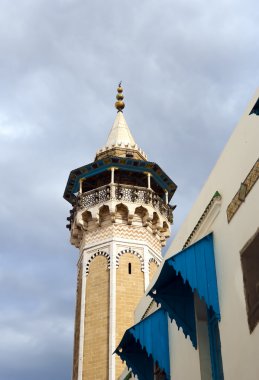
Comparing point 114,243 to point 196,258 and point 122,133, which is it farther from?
point 196,258

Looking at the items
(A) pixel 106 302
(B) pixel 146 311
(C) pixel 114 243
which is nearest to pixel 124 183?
(C) pixel 114 243

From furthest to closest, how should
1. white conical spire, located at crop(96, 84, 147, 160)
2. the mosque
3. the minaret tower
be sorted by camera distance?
white conical spire, located at crop(96, 84, 147, 160), the minaret tower, the mosque

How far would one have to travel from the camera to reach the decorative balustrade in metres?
23.3

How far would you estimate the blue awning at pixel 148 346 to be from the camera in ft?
36.6

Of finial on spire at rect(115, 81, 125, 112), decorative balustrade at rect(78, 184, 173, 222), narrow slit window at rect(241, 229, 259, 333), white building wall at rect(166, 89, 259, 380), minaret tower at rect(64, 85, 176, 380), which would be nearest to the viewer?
narrow slit window at rect(241, 229, 259, 333)

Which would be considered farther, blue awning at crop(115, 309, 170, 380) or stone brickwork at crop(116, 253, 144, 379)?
stone brickwork at crop(116, 253, 144, 379)

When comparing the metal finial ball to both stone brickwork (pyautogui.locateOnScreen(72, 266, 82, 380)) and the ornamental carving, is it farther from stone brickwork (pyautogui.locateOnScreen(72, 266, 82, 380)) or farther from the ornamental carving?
the ornamental carving

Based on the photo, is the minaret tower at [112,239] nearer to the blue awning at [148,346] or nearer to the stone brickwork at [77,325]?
the stone brickwork at [77,325]

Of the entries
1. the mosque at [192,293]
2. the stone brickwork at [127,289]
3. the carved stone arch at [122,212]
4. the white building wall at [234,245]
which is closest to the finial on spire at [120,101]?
the carved stone arch at [122,212]

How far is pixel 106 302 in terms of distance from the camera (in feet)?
68.0

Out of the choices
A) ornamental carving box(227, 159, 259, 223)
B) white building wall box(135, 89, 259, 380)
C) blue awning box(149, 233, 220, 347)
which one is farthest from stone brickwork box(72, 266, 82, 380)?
ornamental carving box(227, 159, 259, 223)

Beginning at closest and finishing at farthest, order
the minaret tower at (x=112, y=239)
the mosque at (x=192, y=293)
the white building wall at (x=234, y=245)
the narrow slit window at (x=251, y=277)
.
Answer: the narrow slit window at (x=251, y=277), the white building wall at (x=234, y=245), the mosque at (x=192, y=293), the minaret tower at (x=112, y=239)

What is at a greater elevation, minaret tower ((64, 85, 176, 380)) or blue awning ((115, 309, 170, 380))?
minaret tower ((64, 85, 176, 380))

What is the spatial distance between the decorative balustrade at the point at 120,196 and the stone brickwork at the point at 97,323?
252cm
